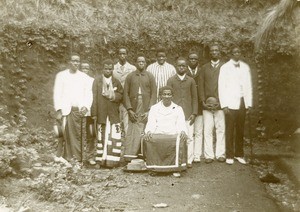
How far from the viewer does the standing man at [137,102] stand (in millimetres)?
8414

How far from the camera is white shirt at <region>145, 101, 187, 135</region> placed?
8.03 metres

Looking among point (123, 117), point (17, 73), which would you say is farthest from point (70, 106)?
point (17, 73)

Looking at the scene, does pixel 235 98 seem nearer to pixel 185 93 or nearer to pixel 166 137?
pixel 185 93

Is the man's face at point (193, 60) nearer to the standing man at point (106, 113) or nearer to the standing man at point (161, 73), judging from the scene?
the standing man at point (161, 73)

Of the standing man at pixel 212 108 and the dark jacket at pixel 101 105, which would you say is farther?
the standing man at pixel 212 108

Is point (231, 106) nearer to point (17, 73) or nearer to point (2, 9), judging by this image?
point (17, 73)

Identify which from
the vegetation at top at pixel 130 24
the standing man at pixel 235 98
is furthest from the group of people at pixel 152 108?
the vegetation at top at pixel 130 24

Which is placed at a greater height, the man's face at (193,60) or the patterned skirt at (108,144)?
the man's face at (193,60)

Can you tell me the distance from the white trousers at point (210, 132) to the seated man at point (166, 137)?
76 centimetres

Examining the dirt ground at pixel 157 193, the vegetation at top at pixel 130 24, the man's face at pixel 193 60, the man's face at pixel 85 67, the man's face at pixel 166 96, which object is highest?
the vegetation at top at pixel 130 24

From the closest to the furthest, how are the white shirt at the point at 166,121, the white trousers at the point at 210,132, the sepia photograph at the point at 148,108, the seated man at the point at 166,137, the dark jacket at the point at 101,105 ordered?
the sepia photograph at the point at 148,108 → the seated man at the point at 166,137 → the white shirt at the point at 166,121 → the dark jacket at the point at 101,105 → the white trousers at the point at 210,132

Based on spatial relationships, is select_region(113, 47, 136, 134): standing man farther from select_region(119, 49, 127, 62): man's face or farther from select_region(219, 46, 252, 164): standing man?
select_region(219, 46, 252, 164): standing man

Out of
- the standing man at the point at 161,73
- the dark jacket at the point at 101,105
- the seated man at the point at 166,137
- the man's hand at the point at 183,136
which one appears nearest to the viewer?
the seated man at the point at 166,137

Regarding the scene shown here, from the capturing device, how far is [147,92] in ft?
28.0
